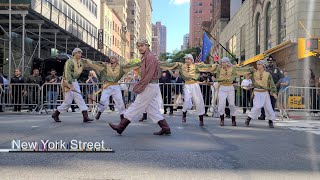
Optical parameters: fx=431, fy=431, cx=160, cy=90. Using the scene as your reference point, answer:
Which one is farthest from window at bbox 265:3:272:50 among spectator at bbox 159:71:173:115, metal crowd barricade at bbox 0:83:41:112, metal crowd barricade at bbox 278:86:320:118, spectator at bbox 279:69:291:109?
metal crowd barricade at bbox 0:83:41:112

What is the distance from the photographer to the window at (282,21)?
23.2 metres

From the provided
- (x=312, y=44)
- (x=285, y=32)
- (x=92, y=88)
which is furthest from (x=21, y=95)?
(x=285, y=32)

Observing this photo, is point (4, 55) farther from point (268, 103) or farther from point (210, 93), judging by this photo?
point (268, 103)

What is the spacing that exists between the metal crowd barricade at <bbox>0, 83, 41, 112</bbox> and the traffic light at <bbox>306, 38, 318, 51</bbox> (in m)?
11.7

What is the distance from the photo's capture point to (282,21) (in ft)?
77.6

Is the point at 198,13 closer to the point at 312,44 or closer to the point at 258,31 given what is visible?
the point at 258,31

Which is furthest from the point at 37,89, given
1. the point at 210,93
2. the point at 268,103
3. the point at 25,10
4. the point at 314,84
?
the point at 314,84

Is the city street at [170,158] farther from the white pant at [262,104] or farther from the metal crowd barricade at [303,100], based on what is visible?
the metal crowd barricade at [303,100]

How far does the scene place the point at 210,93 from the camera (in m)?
16.4

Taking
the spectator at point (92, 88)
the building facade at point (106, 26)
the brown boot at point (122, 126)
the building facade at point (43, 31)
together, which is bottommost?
the brown boot at point (122, 126)

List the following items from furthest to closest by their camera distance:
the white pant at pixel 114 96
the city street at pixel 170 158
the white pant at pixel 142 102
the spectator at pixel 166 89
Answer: the spectator at pixel 166 89 → the white pant at pixel 114 96 → the white pant at pixel 142 102 → the city street at pixel 170 158

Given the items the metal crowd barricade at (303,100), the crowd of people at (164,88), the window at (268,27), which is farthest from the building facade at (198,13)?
the metal crowd barricade at (303,100)

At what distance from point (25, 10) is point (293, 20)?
1271 centimetres

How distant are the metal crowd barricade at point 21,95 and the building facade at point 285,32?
11.7 metres
